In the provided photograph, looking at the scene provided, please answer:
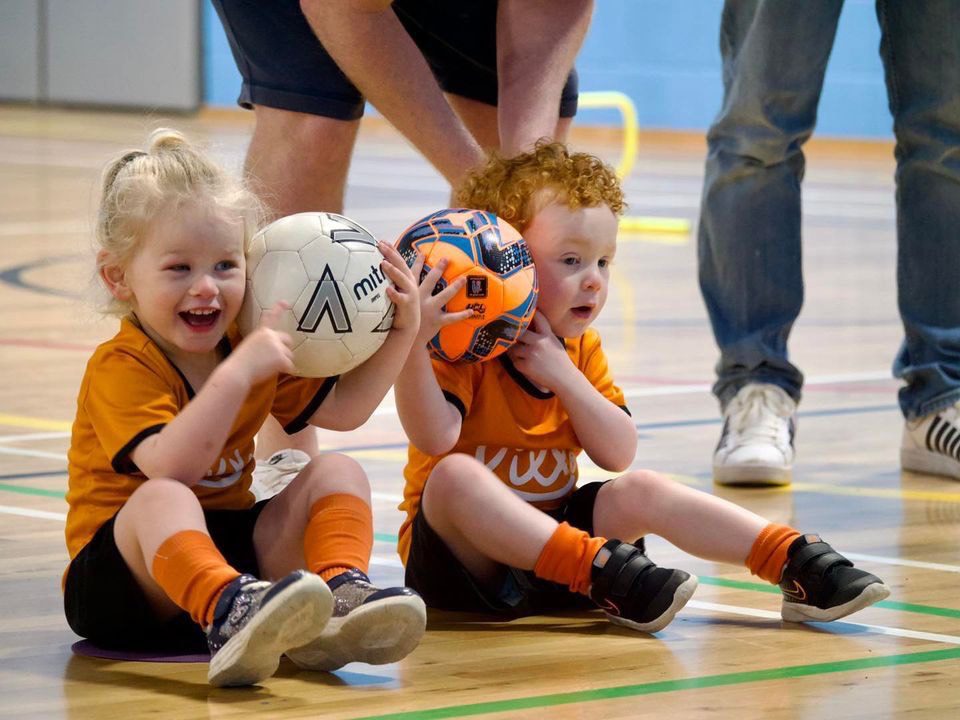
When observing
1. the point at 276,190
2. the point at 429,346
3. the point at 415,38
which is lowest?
the point at 429,346

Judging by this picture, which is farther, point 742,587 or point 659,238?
point 659,238

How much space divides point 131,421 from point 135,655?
32 centimetres

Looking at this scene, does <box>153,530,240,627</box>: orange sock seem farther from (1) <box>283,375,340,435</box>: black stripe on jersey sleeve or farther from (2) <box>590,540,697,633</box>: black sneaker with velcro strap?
(2) <box>590,540,697,633</box>: black sneaker with velcro strap

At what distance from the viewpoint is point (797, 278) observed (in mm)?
4035

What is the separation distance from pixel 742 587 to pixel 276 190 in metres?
1.17

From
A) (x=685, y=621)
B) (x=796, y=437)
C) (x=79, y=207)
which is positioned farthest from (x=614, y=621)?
(x=79, y=207)

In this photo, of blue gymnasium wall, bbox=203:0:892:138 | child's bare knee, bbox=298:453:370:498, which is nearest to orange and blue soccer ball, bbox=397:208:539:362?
child's bare knee, bbox=298:453:370:498

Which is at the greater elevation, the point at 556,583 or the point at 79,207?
the point at 79,207

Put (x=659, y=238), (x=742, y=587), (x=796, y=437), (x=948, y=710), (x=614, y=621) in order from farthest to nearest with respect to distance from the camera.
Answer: (x=659, y=238), (x=796, y=437), (x=742, y=587), (x=614, y=621), (x=948, y=710)

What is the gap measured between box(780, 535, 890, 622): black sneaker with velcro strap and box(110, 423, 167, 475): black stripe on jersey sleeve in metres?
0.95

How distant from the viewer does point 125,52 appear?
1828 centimetres

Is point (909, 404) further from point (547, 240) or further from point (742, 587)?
point (547, 240)

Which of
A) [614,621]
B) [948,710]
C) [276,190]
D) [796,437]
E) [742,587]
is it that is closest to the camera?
[948,710]

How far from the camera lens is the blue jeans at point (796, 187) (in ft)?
12.7
